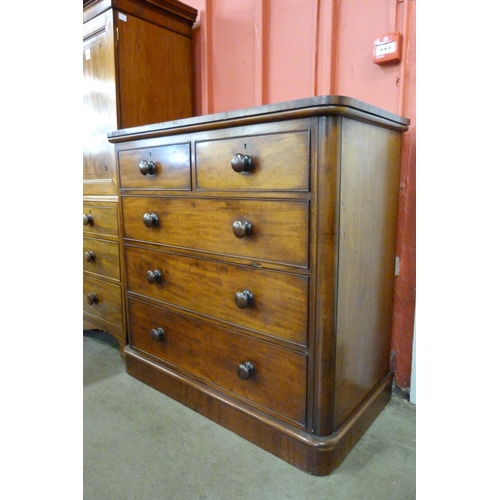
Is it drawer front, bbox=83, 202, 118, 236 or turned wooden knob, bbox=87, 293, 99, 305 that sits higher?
drawer front, bbox=83, 202, 118, 236

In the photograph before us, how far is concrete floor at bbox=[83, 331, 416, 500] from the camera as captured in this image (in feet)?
3.26

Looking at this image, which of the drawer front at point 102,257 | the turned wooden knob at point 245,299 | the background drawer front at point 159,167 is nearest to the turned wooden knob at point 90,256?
the drawer front at point 102,257

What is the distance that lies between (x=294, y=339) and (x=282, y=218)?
0.34 meters

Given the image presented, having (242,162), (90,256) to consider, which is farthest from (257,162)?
(90,256)

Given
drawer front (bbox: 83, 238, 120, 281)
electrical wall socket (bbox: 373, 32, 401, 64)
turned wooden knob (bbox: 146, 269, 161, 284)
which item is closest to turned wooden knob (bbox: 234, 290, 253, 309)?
turned wooden knob (bbox: 146, 269, 161, 284)

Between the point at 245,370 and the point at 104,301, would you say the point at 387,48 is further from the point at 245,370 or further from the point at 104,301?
the point at 104,301

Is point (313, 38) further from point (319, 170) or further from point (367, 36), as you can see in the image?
point (319, 170)

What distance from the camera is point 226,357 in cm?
123

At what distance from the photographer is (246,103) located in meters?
1.75

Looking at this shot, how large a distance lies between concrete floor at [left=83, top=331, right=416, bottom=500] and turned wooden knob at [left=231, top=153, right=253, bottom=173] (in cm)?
85

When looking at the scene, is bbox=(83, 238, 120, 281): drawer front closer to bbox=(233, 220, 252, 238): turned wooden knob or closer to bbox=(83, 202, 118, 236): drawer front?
bbox=(83, 202, 118, 236): drawer front

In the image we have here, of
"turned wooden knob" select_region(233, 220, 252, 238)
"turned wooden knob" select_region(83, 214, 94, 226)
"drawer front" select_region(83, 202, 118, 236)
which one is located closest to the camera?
"turned wooden knob" select_region(233, 220, 252, 238)

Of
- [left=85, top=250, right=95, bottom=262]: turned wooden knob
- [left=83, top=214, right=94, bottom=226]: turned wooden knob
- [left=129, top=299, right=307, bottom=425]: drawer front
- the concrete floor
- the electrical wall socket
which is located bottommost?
the concrete floor
